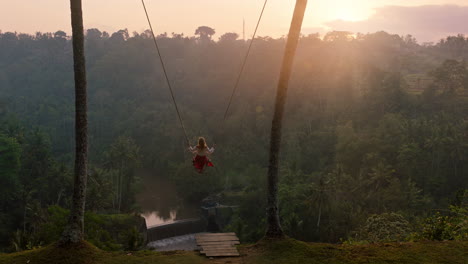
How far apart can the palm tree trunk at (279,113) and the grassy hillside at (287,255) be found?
463mm

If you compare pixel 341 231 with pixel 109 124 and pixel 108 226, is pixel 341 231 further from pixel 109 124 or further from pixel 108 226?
pixel 109 124

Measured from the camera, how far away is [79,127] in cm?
817

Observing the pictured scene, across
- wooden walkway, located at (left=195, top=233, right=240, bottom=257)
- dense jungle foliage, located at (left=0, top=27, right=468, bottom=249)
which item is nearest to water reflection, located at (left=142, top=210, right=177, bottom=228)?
dense jungle foliage, located at (left=0, top=27, right=468, bottom=249)

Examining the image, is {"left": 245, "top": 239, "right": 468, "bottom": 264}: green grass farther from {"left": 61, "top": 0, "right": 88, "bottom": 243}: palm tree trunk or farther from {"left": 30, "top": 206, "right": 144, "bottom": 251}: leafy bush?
{"left": 30, "top": 206, "right": 144, "bottom": 251}: leafy bush

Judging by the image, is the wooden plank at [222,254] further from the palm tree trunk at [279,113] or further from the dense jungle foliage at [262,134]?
the dense jungle foliage at [262,134]

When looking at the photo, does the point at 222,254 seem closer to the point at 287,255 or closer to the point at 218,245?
the point at 218,245

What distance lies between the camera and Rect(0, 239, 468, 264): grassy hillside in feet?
25.5

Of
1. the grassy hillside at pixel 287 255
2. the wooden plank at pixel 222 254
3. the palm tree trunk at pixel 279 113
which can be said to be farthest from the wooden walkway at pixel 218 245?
the palm tree trunk at pixel 279 113

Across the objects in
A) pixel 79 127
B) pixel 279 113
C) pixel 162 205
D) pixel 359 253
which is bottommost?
pixel 162 205

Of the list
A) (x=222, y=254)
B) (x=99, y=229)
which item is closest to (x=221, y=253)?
(x=222, y=254)

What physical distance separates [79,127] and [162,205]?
137 feet

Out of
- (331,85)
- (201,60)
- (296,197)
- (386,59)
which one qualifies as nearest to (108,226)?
(296,197)

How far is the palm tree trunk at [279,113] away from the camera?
873 cm

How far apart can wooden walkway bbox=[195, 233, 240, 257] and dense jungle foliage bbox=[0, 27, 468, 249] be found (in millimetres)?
5111
